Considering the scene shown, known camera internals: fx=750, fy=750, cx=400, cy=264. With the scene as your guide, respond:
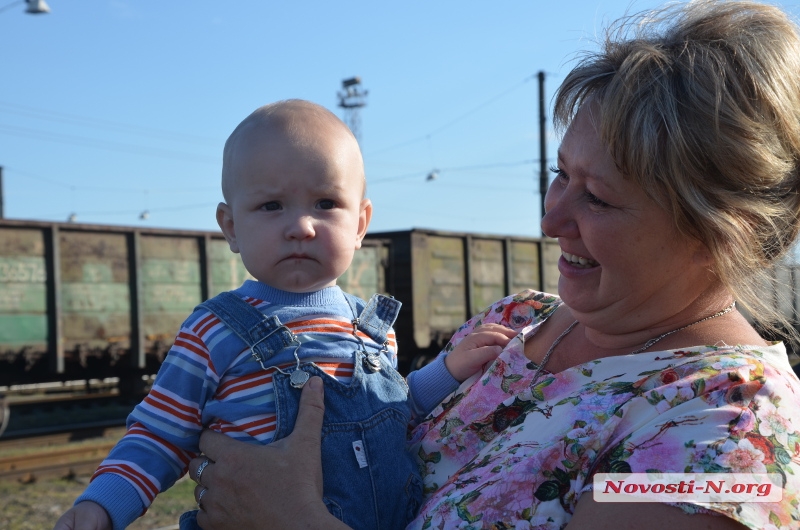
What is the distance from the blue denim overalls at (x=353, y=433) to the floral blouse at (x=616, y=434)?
4.4 inches

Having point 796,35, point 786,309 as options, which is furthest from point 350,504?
point 796,35

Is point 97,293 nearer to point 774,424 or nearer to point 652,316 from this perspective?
point 652,316

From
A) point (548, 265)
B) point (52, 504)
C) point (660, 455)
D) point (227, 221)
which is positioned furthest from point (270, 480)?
point (548, 265)

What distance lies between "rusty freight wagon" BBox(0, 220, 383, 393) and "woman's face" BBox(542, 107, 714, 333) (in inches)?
385

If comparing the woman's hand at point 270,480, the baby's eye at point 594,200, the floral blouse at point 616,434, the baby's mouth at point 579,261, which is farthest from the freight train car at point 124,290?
the baby's eye at point 594,200

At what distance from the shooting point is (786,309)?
2.16m

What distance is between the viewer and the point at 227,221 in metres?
2.29

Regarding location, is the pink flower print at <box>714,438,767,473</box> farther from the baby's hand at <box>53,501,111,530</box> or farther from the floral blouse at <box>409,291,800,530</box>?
the baby's hand at <box>53,501,111,530</box>

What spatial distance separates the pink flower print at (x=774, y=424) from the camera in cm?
142

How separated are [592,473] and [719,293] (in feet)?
1.99

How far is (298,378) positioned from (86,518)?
1.99 feet

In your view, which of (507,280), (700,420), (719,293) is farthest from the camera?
(507,280)

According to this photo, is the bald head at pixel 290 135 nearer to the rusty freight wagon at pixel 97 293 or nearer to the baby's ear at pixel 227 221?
the baby's ear at pixel 227 221

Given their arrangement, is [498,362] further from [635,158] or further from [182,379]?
[182,379]
